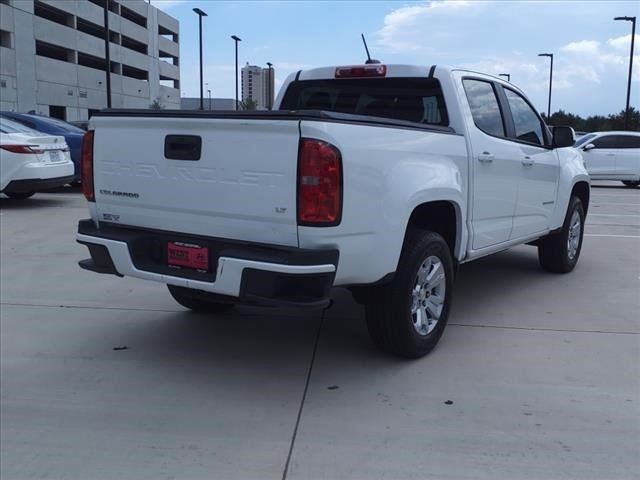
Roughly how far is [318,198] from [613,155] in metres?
17.1

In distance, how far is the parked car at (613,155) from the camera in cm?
1817

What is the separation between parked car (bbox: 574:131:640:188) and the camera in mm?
18172

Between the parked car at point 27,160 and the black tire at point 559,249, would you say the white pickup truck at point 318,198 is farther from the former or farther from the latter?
the parked car at point 27,160

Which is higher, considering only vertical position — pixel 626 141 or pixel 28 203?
pixel 626 141

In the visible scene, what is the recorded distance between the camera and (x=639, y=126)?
126ft

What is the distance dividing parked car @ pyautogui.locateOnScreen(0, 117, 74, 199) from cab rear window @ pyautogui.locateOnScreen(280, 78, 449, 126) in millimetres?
6306

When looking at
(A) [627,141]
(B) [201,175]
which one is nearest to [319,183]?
(B) [201,175]

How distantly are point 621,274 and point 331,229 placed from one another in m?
4.61

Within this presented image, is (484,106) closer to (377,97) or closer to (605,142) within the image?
(377,97)

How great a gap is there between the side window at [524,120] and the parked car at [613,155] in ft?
43.3

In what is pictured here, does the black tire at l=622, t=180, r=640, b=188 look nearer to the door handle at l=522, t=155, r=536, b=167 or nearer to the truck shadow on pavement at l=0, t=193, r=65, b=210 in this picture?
the door handle at l=522, t=155, r=536, b=167

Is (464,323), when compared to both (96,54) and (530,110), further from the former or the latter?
(96,54)

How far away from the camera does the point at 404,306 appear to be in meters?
4.02

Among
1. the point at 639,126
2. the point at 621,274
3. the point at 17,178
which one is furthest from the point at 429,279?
the point at 639,126
